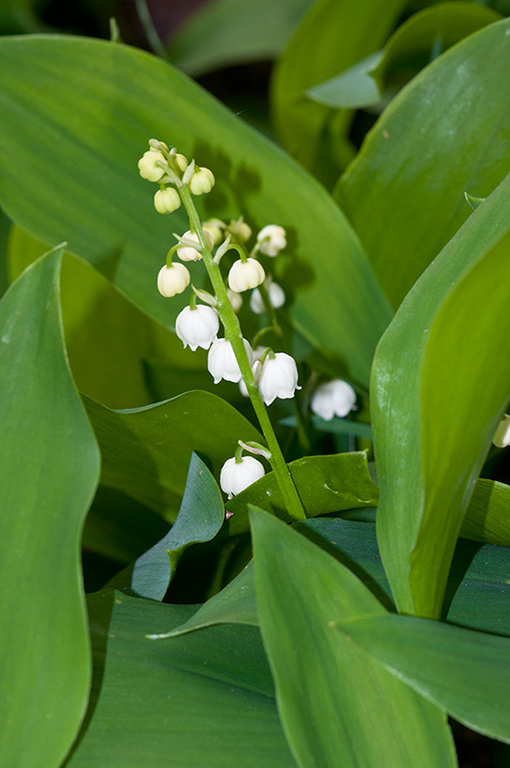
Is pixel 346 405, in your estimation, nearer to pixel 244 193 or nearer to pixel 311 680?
pixel 244 193

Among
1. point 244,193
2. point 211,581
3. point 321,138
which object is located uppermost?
point 244,193

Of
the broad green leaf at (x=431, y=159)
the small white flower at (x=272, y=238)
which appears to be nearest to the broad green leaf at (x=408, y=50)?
the broad green leaf at (x=431, y=159)

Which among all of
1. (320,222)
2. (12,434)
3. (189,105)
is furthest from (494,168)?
(12,434)

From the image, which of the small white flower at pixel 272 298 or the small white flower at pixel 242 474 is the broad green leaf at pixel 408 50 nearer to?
the small white flower at pixel 272 298

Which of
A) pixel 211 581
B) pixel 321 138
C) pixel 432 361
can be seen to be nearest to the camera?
pixel 432 361

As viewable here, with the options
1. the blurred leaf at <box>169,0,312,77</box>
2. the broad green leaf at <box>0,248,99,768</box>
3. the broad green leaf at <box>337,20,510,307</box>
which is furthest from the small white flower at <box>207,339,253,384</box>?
the blurred leaf at <box>169,0,312,77</box>

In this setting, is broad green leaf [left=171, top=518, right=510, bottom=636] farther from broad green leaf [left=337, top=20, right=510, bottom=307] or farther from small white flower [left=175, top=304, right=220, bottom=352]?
broad green leaf [left=337, top=20, right=510, bottom=307]

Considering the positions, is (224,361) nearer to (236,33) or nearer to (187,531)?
(187,531)
